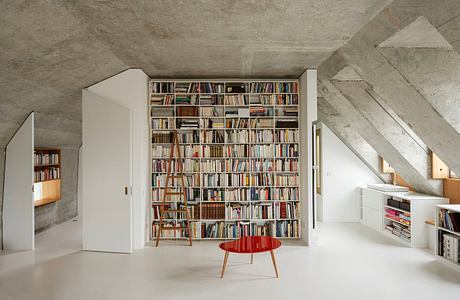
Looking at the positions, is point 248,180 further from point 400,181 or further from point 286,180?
point 400,181

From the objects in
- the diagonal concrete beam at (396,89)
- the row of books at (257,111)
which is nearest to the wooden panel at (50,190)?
the row of books at (257,111)

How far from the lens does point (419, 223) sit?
18.8 feet

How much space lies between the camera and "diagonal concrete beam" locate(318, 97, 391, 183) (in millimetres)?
7574

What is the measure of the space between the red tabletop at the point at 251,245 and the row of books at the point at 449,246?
2.45 m

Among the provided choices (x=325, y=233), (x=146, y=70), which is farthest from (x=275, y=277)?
(x=146, y=70)

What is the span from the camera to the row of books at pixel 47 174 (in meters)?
6.87

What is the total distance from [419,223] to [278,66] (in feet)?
11.9

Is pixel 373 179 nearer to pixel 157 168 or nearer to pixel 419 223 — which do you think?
pixel 419 223

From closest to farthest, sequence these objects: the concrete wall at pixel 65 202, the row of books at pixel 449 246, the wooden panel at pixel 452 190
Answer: the row of books at pixel 449 246
the wooden panel at pixel 452 190
the concrete wall at pixel 65 202

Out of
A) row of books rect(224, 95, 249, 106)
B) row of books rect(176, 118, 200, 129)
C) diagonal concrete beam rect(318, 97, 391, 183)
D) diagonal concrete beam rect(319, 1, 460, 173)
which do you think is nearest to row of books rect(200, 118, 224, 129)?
row of books rect(176, 118, 200, 129)

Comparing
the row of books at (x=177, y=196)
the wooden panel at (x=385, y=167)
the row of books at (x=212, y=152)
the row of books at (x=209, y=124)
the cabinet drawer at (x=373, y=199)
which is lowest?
the cabinet drawer at (x=373, y=199)

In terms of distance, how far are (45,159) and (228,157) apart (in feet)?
13.4

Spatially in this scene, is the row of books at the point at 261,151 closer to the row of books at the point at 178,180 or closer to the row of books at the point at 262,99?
the row of books at the point at 262,99

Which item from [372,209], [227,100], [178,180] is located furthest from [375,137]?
[178,180]
